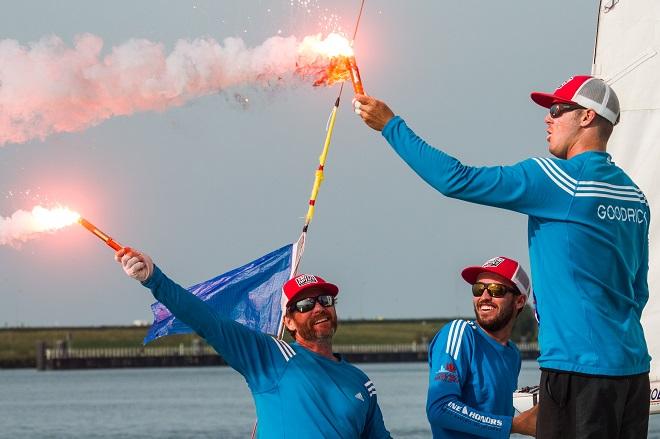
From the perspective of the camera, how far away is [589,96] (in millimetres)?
7582

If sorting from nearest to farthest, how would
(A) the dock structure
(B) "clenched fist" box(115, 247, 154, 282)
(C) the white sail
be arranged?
(B) "clenched fist" box(115, 247, 154, 282)
(C) the white sail
(A) the dock structure

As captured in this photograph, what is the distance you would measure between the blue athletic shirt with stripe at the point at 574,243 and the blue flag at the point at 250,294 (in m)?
4.73

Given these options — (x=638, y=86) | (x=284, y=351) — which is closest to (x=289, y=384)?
(x=284, y=351)

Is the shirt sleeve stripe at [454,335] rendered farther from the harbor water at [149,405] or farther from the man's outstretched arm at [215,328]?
the harbor water at [149,405]

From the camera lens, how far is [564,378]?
7.34 metres

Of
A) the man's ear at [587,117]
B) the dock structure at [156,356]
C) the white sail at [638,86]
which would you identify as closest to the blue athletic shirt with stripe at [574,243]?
the man's ear at [587,117]

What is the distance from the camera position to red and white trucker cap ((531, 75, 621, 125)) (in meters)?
7.57

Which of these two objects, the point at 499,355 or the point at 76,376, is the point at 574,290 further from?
the point at 76,376

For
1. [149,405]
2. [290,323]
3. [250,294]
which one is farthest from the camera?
[149,405]

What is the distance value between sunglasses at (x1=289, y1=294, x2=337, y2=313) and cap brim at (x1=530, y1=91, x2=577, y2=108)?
2.31 meters

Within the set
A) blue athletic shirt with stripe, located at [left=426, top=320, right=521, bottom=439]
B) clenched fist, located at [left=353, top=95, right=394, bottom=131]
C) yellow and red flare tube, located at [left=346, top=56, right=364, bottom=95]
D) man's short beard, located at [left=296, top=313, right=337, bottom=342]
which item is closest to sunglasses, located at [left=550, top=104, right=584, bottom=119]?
clenched fist, located at [left=353, top=95, right=394, bottom=131]

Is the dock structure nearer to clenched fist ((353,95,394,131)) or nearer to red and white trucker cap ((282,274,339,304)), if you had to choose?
red and white trucker cap ((282,274,339,304))

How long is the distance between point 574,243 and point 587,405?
0.75 meters

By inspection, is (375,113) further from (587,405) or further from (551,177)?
(587,405)
